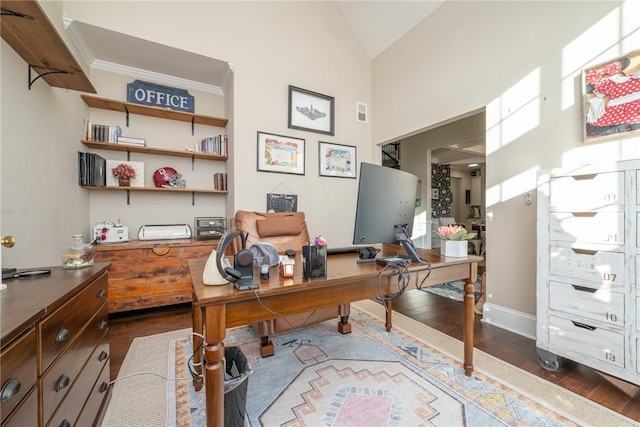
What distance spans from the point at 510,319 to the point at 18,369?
294cm

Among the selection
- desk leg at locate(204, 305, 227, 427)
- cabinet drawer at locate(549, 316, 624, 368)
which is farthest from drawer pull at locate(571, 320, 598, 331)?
desk leg at locate(204, 305, 227, 427)

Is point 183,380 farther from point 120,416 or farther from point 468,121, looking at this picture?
point 468,121

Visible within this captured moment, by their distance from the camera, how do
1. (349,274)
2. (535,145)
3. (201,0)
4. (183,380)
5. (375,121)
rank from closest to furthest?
(349,274)
(183,380)
(535,145)
(201,0)
(375,121)

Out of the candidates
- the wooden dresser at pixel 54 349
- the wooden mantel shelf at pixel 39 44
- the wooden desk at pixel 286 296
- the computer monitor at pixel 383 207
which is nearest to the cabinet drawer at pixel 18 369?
the wooden dresser at pixel 54 349

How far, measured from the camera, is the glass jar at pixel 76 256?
3.82 feet

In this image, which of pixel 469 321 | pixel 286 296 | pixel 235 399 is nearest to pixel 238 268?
pixel 286 296

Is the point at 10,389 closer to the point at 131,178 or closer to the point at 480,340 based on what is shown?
the point at 480,340

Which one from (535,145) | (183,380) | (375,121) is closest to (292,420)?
(183,380)

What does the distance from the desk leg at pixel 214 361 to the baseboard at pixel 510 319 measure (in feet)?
7.92

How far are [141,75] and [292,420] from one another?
3640 millimetres

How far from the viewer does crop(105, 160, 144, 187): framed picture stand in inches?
106

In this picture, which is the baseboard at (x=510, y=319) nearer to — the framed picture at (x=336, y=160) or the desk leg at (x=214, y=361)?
the framed picture at (x=336, y=160)

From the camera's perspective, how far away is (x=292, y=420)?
1.22 metres

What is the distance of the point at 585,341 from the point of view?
1509 millimetres
